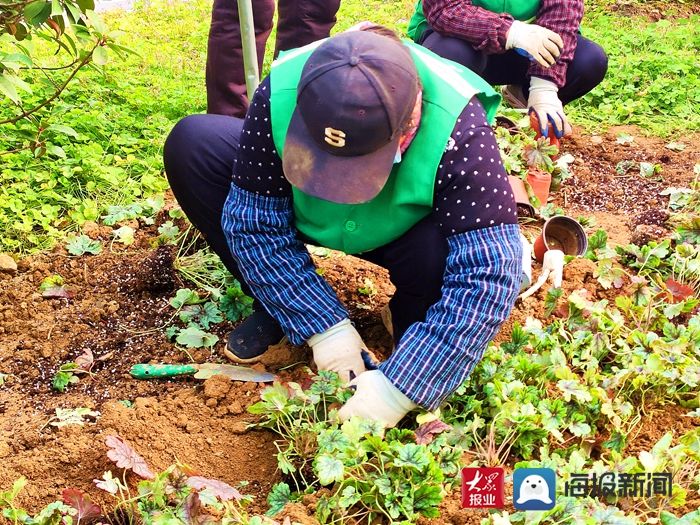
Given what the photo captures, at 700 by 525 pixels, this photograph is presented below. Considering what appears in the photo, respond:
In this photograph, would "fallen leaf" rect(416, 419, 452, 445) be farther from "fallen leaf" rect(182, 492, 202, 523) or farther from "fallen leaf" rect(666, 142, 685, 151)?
"fallen leaf" rect(666, 142, 685, 151)

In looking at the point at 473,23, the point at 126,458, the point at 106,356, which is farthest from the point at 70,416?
the point at 473,23

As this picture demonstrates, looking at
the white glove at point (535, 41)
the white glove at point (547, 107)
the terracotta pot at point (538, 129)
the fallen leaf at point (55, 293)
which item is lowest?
the fallen leaf at point (55, 293)

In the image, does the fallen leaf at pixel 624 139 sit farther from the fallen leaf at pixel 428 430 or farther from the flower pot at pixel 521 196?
the fallen leaf at pixel 428 430

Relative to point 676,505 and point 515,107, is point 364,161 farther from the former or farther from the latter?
point 515,107

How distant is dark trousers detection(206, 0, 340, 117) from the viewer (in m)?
3.30

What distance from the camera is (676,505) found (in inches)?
70.8

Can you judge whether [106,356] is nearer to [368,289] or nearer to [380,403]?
[368,289]

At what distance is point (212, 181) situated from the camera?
2.24 metres

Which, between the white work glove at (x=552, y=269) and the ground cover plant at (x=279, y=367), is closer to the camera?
the ground cover plant at (x=279, y=367)

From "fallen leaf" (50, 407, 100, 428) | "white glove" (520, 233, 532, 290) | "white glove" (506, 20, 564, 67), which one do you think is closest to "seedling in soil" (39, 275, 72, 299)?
"fallen leaf" (50, 407, 100, 428)

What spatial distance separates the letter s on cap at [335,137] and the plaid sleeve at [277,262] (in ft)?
1.33

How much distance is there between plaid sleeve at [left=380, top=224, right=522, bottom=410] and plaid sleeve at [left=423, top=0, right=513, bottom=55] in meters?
1.43

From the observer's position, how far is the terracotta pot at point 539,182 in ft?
10.2

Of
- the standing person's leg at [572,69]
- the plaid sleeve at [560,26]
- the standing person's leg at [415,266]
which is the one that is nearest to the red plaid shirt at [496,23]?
the plaid sleeve at [560,26]
